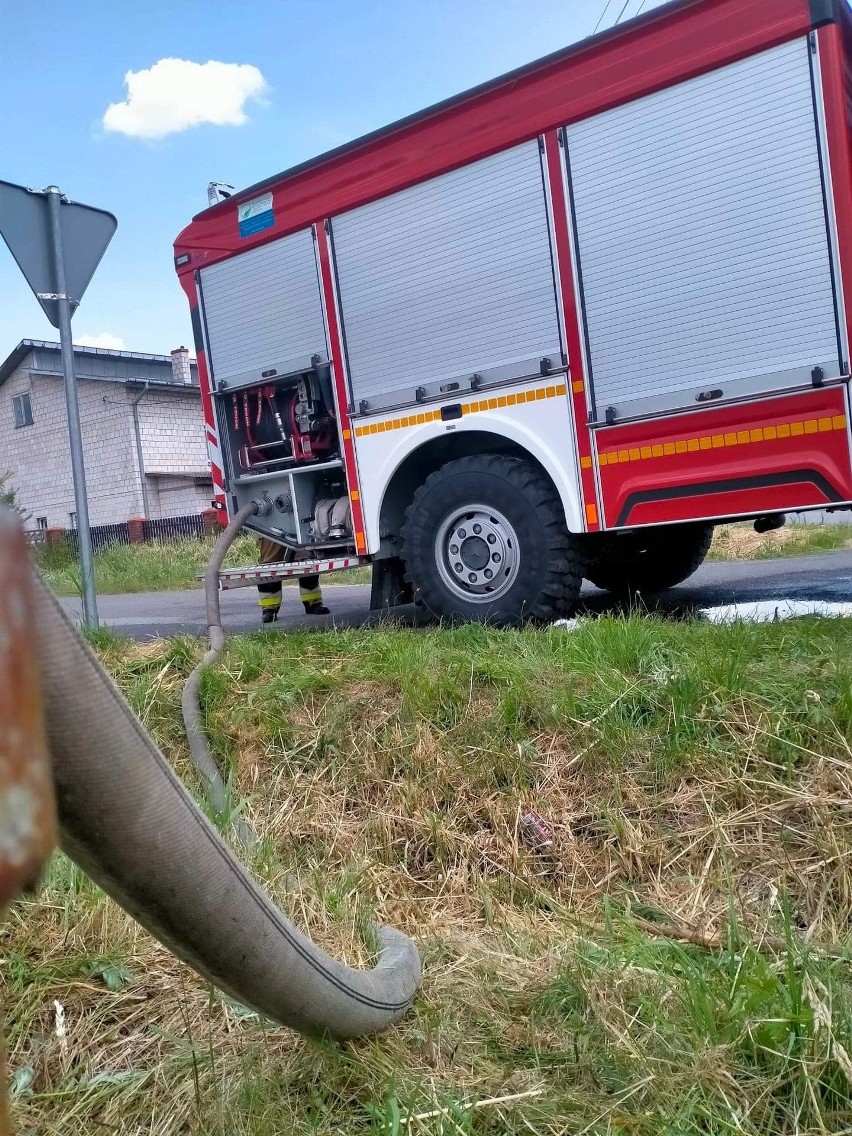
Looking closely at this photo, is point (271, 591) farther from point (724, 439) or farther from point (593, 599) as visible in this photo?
point (724, 439)

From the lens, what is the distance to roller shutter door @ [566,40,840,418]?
437 centimetres

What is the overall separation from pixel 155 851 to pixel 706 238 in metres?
4.48

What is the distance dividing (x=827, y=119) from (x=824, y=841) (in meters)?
3.23

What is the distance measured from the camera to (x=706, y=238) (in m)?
4.68

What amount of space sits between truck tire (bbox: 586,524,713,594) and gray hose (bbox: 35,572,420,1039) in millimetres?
5374

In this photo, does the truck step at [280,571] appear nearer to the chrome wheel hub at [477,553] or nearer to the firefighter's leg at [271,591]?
the firefighter's leg at [271,591]

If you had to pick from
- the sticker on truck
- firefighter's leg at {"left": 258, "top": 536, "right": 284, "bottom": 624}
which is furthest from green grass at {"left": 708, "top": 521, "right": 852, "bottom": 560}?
the sticker on truck

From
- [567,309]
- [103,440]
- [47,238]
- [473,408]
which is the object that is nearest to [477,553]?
[473,408]

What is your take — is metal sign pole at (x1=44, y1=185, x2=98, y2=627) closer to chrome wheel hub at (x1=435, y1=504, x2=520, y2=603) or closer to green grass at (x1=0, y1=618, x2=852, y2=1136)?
green grass at (x1=0, y1=618, x2=852, y2=1136)

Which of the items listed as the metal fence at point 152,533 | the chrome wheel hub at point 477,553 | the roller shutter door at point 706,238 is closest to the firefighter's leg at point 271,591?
the chrome wheel hub at point 477,553

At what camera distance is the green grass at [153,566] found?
12113 millimetres

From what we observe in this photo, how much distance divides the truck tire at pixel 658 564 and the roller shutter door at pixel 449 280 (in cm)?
184

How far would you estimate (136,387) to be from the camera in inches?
1070

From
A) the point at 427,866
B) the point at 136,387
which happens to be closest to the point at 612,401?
the point at 427,866
